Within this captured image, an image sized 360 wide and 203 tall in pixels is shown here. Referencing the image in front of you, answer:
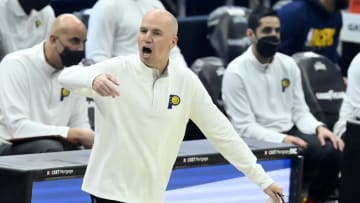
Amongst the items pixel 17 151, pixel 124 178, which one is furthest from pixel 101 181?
pixel 17 151

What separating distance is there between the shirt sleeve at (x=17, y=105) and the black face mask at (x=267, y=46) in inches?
73.5

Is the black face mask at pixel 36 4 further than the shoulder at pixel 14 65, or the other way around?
the black face mask at pixel 36 4

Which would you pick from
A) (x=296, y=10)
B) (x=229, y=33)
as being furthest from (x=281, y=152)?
(x=229, y=33)

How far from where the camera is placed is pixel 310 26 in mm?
9742

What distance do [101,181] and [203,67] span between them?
141 inches

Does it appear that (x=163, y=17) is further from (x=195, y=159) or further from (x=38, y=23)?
(x=38, y=23)

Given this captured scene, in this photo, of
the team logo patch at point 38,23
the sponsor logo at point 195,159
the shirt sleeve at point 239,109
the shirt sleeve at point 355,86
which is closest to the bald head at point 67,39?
the team logo patch at point 38,23

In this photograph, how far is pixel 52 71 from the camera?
714 cm

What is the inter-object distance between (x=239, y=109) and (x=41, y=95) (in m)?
1.62

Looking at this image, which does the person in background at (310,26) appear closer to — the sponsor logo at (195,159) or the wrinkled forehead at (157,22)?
the sponsor logo at (195,159)

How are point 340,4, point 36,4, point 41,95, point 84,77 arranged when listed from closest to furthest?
point 84,77, point 41,95, point 36,4, point 340,4

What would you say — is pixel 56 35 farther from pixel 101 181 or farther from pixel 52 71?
pixel 101 181

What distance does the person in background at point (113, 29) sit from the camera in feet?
27.3

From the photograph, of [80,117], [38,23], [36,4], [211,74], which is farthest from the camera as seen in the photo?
[211,74]
